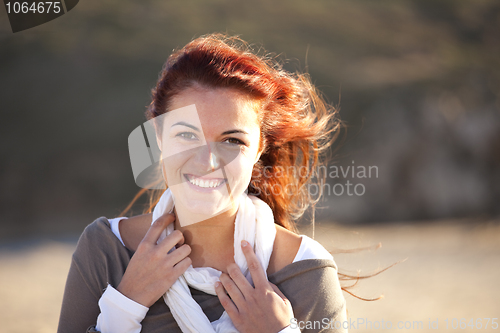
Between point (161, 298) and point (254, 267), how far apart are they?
378mm

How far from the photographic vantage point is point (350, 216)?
Answer: 805cm

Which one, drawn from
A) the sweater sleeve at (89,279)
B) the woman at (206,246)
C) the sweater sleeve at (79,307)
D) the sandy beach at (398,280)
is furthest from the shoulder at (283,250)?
the sandy beach at (398,280)

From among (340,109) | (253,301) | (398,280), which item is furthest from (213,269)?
(340,109)

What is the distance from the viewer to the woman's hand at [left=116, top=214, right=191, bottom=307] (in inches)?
63.7

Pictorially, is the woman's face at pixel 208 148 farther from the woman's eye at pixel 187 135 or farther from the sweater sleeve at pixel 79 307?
the sweater sleeve at pixel 79 307

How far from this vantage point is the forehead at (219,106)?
1656mm

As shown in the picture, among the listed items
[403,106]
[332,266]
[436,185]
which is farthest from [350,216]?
[332,266]

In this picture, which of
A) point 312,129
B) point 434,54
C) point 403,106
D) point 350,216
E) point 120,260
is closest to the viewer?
point 120,260

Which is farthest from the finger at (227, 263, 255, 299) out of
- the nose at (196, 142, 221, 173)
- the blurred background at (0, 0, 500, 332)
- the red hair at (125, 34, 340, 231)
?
the blurred background at (0, 0, 500, 332)

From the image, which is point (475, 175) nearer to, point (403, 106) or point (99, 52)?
point (403, 106)

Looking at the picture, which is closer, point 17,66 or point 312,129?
point 312,129

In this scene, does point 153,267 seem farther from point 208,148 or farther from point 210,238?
point 208,148

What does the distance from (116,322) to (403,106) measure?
8227 mm

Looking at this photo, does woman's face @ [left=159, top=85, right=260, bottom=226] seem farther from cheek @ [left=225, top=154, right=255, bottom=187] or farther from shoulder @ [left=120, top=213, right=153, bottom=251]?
shoulder @ [left=120, top=213, right=153, bottom=251]
